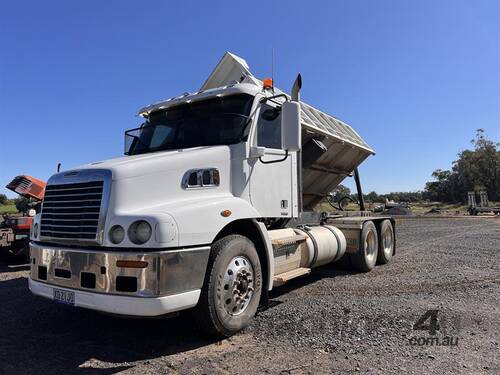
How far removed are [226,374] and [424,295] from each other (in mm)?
4013

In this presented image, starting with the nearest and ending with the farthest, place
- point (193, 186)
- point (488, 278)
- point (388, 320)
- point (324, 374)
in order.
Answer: point (324, 374)
point (193, 186)
point (388, 320)
point (488, 278)

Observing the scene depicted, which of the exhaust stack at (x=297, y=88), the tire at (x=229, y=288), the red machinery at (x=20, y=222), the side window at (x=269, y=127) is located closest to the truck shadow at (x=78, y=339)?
the tire at (x=229, y=288)

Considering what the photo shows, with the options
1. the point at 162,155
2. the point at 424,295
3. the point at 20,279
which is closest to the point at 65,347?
the point at 162,155

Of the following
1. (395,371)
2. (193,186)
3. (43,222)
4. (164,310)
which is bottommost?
(395,371)

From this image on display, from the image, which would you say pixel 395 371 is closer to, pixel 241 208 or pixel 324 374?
pixel 324 374

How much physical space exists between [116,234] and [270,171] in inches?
99.5

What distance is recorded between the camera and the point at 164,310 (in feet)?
13.0

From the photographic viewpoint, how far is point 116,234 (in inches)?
164

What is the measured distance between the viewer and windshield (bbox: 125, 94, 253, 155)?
18.5 feet

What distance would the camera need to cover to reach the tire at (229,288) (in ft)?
14.7

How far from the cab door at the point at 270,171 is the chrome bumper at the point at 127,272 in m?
1.55

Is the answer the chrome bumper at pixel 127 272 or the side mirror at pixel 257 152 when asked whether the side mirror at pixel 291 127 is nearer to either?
the side mirror at pixel 257 152

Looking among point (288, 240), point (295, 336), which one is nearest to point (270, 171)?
point (288, 240)

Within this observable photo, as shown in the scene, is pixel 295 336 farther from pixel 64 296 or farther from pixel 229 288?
pixel 64 296
